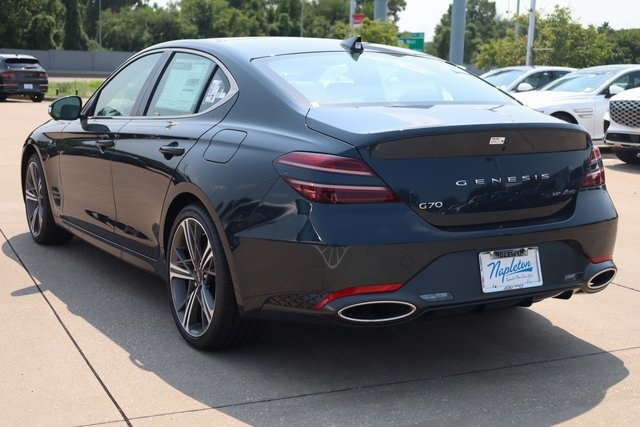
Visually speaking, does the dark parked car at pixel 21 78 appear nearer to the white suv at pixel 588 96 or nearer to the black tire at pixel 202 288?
the white suv at pixel 588 96

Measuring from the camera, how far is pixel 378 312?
3912 millimetres

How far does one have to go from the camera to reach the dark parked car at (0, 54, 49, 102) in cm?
2958

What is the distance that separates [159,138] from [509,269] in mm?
2077

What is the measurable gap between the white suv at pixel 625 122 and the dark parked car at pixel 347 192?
9.03 metres

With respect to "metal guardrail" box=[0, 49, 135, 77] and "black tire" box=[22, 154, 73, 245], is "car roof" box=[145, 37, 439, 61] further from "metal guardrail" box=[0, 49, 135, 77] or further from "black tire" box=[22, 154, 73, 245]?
"metal guardrail" box=[0, 49, 135, 77]

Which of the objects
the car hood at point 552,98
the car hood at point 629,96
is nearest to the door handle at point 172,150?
the car hood at point 629,96

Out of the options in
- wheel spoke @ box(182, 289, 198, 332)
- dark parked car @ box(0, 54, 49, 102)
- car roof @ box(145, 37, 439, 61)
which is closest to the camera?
wheel spoke @ box(182, 289, 198, 332)

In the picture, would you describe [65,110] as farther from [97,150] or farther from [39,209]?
[39,209]

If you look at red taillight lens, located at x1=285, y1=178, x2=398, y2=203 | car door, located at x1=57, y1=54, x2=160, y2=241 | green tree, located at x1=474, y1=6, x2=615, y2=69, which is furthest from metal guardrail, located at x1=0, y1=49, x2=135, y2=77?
red taillight lens, located at x1=285, y1=178, x2=398, y2=203

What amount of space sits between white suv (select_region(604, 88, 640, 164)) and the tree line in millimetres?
21857

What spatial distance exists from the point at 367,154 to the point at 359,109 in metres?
0.49

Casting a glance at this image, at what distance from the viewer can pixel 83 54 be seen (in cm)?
7062

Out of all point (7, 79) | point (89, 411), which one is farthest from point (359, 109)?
point (7, 79)

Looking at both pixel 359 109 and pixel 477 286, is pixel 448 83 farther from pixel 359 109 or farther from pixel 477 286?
pixel 477 286
